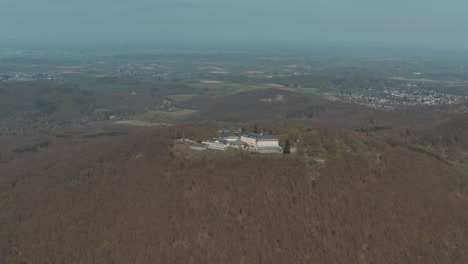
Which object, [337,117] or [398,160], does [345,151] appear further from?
[337,117]

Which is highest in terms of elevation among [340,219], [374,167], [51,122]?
[374,167]

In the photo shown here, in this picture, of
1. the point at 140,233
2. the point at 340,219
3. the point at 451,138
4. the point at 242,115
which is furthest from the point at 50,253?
the point at 242,115

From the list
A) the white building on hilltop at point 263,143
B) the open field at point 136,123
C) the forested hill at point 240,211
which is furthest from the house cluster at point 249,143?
the open field at point 136,123

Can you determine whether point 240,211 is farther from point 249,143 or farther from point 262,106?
point 262,106

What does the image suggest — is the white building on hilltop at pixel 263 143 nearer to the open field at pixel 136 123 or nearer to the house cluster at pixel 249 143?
the house cluster at pixel 249 143

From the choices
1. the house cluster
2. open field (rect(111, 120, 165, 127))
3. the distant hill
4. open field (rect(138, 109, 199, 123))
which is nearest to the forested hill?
the house cluster

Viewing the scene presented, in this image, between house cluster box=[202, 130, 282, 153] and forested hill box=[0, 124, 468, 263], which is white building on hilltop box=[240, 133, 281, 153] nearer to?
house cluster box=[202, 130, 282, 153]
